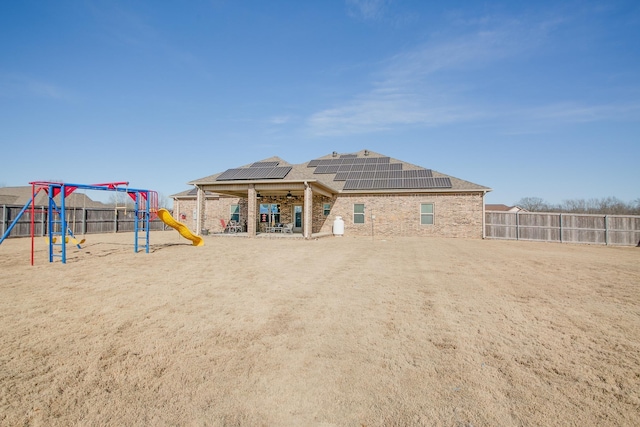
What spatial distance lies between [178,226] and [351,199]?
39.9 feet

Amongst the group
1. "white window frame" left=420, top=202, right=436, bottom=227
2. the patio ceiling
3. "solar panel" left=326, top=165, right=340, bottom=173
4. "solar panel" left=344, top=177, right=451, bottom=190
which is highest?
"solar panel" left=326, top=165, right=340, bottom=173

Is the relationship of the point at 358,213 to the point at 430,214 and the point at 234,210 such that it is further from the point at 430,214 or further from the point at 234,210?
the point at 234,210

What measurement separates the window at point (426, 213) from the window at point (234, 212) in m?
14.2

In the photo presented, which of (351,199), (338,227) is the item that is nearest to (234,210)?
(338,227)

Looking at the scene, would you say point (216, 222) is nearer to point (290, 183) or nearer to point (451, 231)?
point (290, 183)

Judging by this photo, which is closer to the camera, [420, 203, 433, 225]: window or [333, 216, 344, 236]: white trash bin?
[420, 203, 433, 225]: window

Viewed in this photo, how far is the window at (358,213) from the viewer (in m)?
21.9

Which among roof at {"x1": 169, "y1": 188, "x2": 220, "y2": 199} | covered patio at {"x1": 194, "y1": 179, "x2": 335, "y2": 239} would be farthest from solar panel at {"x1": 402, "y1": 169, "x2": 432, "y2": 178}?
roof at {"x1": 169, "y1": 188, "x2": 220, "y2": 199}

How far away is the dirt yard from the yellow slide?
5.62 m

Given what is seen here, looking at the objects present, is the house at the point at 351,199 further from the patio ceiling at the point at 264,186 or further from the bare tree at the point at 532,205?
the bare tree at the point at 532,205

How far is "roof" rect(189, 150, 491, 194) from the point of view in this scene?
20.0 metres

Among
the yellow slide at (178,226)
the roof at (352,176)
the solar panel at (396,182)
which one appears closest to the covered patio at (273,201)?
the roof at (352,176)

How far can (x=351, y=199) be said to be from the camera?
2211 centimetres

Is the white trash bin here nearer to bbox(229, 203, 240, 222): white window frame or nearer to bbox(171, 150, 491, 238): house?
bbox(171, 150, 491, 238): house
